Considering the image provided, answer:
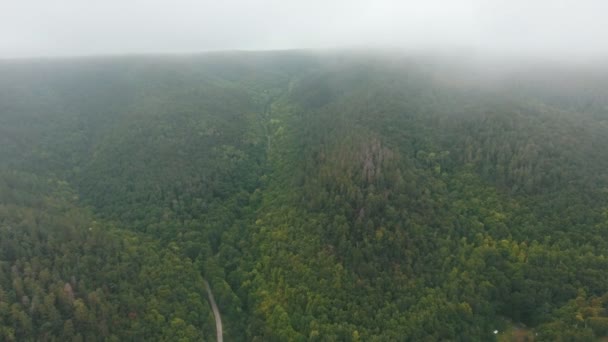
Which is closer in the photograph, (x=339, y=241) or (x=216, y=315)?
(x=216, y=315)

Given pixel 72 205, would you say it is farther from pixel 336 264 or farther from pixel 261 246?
pixel 336 264

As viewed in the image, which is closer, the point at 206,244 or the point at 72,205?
the point at 206,244

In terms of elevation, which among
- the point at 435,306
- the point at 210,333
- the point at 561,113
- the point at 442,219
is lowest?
the point at 210,333

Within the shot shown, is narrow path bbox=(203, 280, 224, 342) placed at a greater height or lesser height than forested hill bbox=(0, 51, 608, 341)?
lesser

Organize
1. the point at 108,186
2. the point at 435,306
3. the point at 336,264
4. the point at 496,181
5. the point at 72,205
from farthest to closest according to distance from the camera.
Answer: the point at 108,186, the point at 72,205, the point at 496,181, the point at 336,264, the point at 435,306

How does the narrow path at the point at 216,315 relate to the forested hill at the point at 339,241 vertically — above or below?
below

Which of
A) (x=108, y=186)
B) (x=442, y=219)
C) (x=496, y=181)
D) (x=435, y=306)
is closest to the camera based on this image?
(x=435, y=306)

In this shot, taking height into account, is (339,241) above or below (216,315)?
above

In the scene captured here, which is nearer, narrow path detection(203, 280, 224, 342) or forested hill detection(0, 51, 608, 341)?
forested hill detection(0, 51, 608, 341)

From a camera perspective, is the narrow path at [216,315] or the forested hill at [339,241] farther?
the narrow path at [216,315]

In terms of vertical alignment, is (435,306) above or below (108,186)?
below

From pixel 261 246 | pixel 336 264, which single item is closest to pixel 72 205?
pixel 261 246
